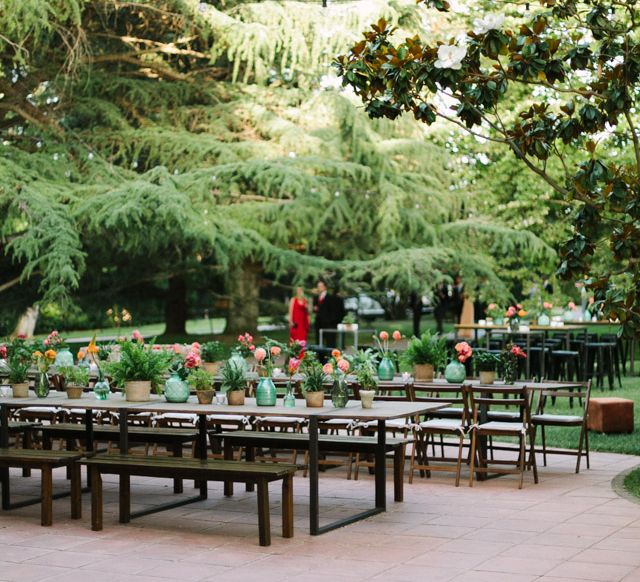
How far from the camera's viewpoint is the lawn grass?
8.67 m

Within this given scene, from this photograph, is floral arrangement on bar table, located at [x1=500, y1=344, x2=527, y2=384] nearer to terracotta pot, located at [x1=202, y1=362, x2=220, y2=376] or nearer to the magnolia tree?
the magnolia tree

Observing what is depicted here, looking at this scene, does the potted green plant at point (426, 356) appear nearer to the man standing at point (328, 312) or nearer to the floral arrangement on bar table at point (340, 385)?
the floral arrangement on bar table at point (340, 385)

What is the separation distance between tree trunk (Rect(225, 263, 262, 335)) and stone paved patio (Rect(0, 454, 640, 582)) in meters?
15.3

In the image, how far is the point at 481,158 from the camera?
2806 centimetres

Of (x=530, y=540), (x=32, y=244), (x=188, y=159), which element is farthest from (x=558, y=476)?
(x=188, y=159)

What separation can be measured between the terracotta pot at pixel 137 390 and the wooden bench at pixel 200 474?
0.59 metres

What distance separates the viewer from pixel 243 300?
80.6ft

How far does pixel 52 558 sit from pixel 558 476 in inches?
185

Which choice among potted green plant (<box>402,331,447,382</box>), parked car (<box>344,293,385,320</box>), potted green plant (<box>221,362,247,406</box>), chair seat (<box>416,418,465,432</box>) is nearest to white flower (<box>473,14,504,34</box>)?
potted green plant (<box>221,362,247,406</box>)

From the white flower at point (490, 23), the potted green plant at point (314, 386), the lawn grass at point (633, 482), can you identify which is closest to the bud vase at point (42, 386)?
the potted green plant at point (314, 386)

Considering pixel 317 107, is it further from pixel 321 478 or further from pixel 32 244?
pixel 321 478

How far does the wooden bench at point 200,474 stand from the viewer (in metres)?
6.80

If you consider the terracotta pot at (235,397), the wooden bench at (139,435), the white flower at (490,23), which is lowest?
the wooden bench at (139,435)

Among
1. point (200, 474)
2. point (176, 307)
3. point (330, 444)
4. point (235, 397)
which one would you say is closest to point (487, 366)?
point (330, 444)
